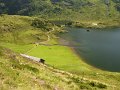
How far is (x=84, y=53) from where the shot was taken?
163000 millimetres

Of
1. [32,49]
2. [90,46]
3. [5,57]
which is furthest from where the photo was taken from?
[90,46]

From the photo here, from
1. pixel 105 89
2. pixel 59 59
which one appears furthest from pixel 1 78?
pixel 59 59

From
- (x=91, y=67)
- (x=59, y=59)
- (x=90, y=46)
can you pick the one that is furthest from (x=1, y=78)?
(x=90, y=46)

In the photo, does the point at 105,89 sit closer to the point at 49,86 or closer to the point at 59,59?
the point at 49,86

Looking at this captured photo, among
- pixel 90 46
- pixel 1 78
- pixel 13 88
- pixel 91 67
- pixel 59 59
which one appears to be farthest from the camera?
pixel 90 46

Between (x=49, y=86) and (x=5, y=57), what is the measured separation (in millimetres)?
13199

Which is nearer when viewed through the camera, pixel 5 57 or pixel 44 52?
pixel 5 57

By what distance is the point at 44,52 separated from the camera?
164 meters

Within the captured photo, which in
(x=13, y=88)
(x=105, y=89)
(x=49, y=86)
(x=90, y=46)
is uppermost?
(x=13, y=88)

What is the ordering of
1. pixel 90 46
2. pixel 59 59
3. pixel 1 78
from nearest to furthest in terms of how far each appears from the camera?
pixel 1 78, pixel 59 59, pixel 90 46

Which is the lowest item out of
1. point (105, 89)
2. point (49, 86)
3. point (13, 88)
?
point (105, 89)

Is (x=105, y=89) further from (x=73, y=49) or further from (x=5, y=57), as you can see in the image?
(x=73, y=49)

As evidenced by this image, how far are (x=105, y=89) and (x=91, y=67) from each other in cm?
8591

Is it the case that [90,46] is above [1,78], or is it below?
below
